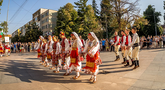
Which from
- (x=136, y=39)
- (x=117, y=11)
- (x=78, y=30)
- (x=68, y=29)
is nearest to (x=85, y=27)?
(x=78, y=30)

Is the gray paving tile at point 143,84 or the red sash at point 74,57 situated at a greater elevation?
the red sash at point 74,57

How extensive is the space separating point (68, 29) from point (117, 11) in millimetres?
15672

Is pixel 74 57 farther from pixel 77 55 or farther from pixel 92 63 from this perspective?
pixel 92 63

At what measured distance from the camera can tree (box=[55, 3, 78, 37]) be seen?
3503cm

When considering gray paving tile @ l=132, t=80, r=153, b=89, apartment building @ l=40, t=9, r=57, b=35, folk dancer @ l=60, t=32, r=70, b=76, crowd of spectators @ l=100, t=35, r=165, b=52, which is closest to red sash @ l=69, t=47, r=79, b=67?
folk dancer @ l=60, t=32, r=70, b=76

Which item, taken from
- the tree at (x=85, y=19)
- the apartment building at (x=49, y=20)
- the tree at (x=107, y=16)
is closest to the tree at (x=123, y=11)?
the tree at (x=107, y=16)

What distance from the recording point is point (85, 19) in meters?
35.5

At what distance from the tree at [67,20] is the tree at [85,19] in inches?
59.2

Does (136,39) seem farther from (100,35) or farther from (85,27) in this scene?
(100,35)

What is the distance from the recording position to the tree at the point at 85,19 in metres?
36.0

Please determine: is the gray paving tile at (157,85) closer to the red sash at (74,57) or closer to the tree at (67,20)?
the red sash at (74,57)

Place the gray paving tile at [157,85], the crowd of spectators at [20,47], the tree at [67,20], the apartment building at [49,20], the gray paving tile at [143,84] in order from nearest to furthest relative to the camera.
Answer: the gray paving tile at [157,85], the gray paving tile at [143,84], the crowd of spectators at [20,47], the tree at [67,20], the apartment building at [49,20]

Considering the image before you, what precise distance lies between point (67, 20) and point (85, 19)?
5021 millimetres

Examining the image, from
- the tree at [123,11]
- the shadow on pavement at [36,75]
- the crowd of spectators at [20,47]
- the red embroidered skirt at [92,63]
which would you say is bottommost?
the shadow on pavement at [36,75]
